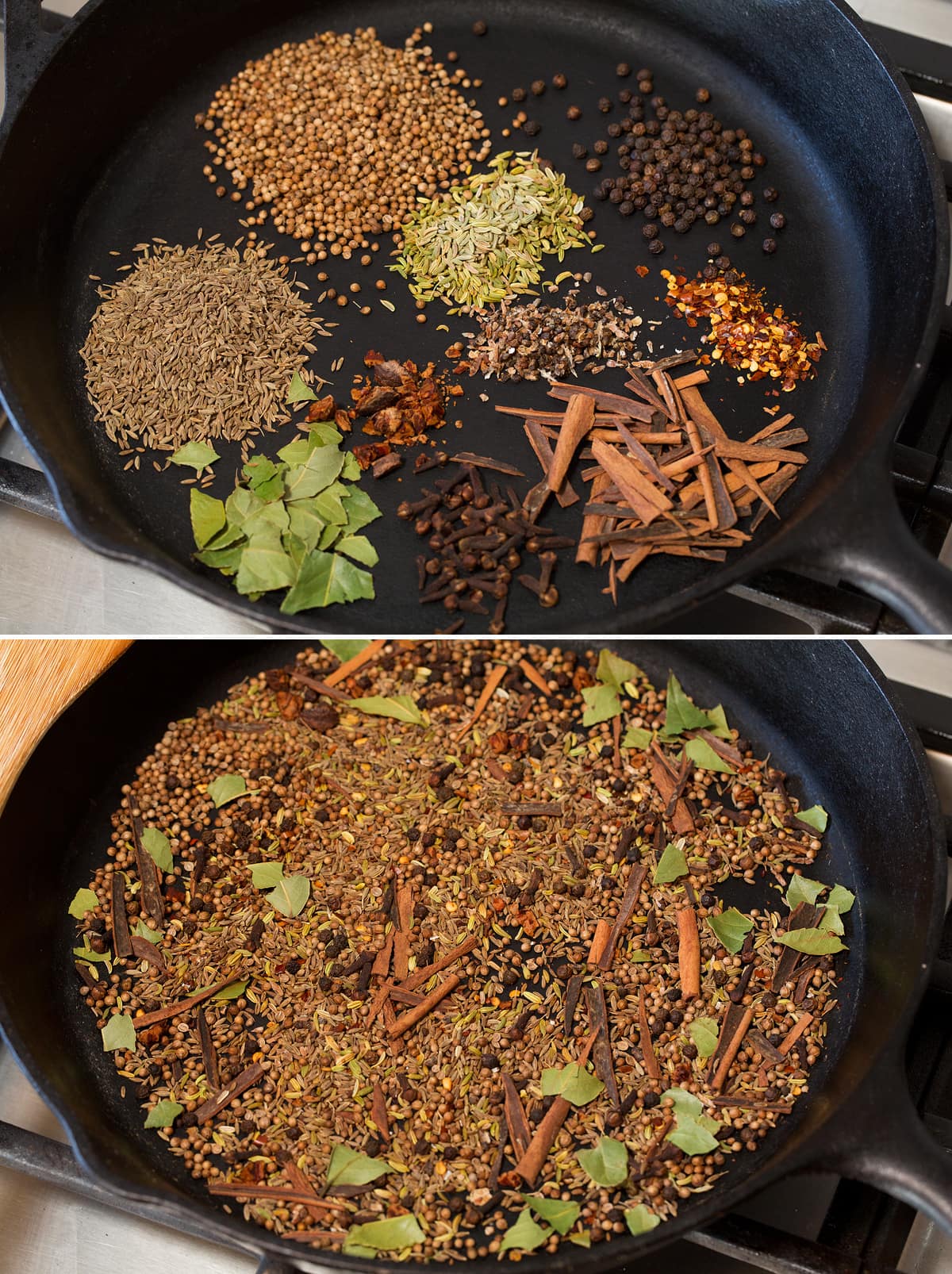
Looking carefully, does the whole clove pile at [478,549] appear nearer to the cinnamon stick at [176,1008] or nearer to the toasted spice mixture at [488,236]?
the toasted spice mixture at [488,236]

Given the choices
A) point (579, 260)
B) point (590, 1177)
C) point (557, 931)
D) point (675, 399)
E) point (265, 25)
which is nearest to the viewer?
point (590, 1177)

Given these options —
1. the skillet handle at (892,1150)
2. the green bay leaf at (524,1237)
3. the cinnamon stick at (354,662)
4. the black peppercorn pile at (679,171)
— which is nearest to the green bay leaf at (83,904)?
the cinnamon stick at (354,662)

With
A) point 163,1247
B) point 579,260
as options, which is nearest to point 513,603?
point 579,260

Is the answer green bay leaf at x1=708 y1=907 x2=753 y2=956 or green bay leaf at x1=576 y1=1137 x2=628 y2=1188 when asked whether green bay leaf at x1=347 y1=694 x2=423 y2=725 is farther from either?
green bay leaf at x1=576 y1=1137 x2=628 y2=1188

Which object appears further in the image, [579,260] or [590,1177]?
[579,260]

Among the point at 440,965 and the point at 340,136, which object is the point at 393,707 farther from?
the point at 340,136

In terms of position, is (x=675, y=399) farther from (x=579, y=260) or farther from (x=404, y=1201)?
(x=404, y=1201)

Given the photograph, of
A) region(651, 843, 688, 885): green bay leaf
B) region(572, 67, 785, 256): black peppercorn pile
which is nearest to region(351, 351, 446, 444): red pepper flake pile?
region(572, 67, 785, 256): black peppercorn pile
